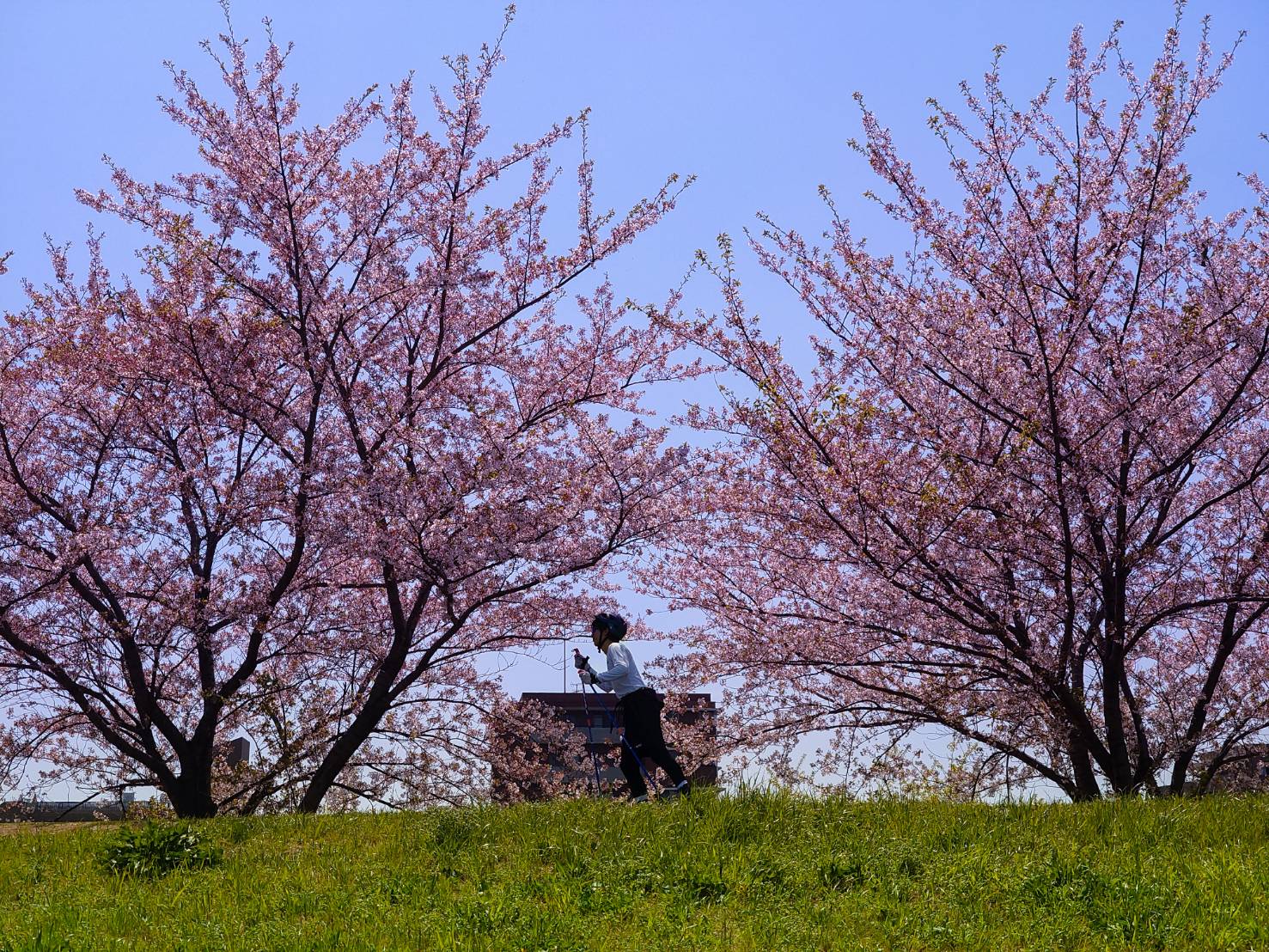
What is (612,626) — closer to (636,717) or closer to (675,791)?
(636,717)

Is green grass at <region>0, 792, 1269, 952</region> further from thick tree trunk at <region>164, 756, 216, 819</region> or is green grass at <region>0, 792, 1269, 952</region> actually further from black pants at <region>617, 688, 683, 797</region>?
thick tree trunk at <region>164, 756, 216, 819</region>

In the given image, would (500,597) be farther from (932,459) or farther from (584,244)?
(932,459)

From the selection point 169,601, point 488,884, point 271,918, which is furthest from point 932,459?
point 169,601

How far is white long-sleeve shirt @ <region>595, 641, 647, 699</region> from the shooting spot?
30.3 ft

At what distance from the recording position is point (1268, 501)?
45.1 ft

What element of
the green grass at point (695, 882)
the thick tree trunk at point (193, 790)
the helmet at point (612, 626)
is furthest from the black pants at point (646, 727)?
the thick tree trunk at point (193, 790)

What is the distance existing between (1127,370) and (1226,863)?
5.86 metres

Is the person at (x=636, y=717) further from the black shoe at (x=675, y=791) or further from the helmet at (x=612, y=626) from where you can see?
the helmet at (x=612, y=626)

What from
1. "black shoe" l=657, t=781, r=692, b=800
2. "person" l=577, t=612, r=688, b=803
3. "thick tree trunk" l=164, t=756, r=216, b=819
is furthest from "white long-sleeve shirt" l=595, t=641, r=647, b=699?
"thick tree trunk" l=164, t=756, r=216, b=819

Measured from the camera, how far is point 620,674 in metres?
9.26

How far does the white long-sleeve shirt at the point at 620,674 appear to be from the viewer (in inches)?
364

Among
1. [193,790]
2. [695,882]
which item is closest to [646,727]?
[695,882]

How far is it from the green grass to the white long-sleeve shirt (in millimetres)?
1107

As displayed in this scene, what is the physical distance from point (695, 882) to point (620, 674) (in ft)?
10.2
